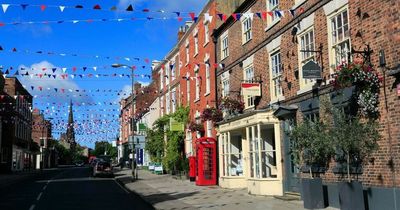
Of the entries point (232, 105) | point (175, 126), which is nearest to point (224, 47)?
point (232, 105)

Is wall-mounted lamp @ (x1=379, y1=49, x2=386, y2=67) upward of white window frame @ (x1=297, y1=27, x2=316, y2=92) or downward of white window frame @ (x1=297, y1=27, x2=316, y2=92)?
downward

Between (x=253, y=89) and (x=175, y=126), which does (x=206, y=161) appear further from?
(x=253, y=89)

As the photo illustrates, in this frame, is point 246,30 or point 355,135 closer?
point 355,135

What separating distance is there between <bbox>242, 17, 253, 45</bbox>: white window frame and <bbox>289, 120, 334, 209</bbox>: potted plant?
28.3ft

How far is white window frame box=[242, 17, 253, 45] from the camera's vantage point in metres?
21.5

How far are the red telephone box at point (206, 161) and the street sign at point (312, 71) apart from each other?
11.9 meters

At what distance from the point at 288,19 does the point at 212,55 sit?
1033 cm

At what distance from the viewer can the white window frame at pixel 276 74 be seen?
18189mm

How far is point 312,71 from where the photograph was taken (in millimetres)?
14398

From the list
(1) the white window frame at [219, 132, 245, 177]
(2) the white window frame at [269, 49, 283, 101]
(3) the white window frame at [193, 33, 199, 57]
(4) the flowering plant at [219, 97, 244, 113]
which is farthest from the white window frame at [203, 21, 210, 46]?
(2) the white window frame at [269, 49, 283, 101]

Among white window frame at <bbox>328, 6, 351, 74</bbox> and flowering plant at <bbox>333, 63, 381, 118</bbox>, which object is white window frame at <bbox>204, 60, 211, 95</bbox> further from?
flowering plant at <bbox>333, 63, 381, 118</bbox>

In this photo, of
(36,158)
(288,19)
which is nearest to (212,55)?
(288,19)

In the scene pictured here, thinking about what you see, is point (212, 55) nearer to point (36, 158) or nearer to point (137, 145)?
point (137, 145)

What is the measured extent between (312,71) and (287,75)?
2.94 m
